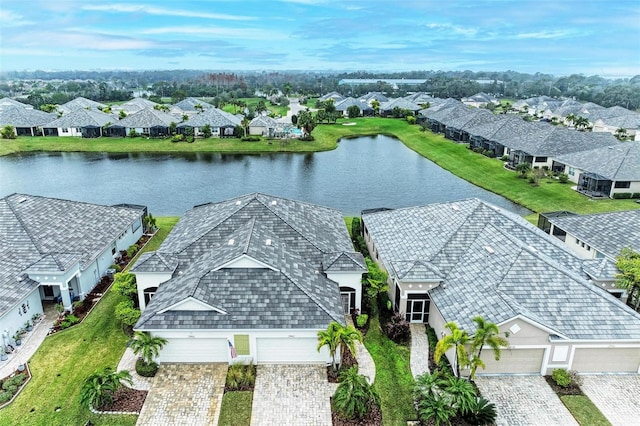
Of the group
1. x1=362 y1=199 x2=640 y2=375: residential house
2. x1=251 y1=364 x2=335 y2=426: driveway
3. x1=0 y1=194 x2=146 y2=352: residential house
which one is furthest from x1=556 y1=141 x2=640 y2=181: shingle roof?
x1=0 y1=194 x2=146 y2=352: residential house

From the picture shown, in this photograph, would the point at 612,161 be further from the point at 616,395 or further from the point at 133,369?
the point at 133,369

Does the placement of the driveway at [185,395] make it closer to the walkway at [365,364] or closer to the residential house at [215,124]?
the walkway at [365,364]

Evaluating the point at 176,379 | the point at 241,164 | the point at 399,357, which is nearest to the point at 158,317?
the point at 176,379

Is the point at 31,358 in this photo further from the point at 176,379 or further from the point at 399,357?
the point at 399,357

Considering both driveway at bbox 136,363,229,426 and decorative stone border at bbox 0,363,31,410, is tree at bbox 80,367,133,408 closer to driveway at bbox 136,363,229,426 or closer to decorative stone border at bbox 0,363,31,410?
driveway at bbox 136,363,229,426


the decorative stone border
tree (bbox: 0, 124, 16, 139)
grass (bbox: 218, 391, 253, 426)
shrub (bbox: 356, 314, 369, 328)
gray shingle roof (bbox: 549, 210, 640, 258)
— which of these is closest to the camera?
grass (bbox: 218, 391, 253, 426)

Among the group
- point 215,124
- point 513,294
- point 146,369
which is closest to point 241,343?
point 146,369
